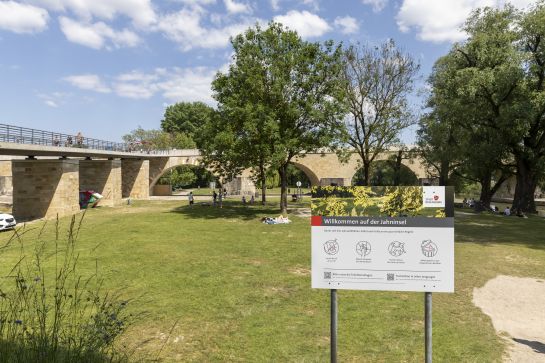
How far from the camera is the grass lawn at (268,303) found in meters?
6.51

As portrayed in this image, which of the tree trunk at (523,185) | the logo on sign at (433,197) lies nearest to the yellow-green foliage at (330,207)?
the logo on sign at (433,197)

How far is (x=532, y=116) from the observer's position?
21422 mm

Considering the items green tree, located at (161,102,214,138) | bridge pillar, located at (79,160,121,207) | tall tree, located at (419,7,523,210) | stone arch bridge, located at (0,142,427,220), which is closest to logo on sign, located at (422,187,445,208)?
stone arch bridge, located at (0,142,427,220)

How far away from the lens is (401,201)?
453 cm

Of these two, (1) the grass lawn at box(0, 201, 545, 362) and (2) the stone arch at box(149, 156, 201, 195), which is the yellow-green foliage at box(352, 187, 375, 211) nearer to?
(1) the grass lawn at box(0, 201, 545, 362)

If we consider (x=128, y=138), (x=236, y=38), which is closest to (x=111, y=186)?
(x=236, y=38)

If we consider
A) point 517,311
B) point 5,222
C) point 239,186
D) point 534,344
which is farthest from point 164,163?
point 534,344

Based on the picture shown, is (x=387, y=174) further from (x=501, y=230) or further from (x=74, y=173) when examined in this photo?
(x=74, y=173)

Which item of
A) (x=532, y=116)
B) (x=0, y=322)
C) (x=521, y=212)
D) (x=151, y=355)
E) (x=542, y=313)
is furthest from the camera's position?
(x=521, y=212)

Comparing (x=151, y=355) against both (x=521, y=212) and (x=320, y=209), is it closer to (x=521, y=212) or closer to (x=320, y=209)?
(x=320, y=209)

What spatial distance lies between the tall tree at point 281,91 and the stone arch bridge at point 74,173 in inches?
99.2

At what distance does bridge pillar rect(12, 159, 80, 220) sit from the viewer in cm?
2538

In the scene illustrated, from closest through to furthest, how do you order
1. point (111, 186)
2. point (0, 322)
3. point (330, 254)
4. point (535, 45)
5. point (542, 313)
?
point (0, 322) < point (330, 254) < point (542, 313) < point (535, 45) < point (111, 186)

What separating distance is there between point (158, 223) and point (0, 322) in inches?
727
